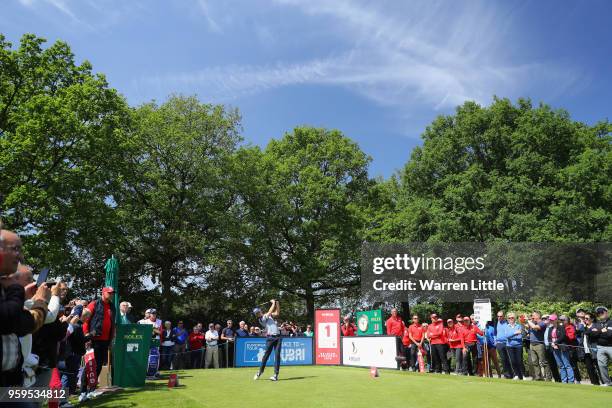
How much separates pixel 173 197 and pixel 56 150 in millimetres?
9949

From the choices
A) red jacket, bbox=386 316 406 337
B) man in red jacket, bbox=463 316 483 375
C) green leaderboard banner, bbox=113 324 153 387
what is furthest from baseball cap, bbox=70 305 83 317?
red jacket, bbox=386 316 406 337

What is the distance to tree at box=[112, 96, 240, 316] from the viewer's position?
30828 mm

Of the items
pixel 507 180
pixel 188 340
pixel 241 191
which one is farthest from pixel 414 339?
pixel 241 191

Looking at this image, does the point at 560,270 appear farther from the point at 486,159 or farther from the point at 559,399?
the point at 559,399

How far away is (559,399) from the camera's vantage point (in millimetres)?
8844

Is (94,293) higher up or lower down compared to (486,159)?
lower down

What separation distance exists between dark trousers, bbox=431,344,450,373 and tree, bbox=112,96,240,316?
17.4m

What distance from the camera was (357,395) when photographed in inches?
358

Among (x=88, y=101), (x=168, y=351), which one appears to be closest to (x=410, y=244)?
(x=168, y=351)

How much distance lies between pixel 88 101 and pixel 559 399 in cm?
2384

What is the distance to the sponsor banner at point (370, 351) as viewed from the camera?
18344mm

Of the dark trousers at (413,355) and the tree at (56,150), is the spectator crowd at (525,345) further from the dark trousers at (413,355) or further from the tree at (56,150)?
the tree at (56,150)

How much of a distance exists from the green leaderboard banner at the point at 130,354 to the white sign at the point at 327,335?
11393 millimetres

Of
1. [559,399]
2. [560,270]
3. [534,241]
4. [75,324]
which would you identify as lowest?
[559,399]
